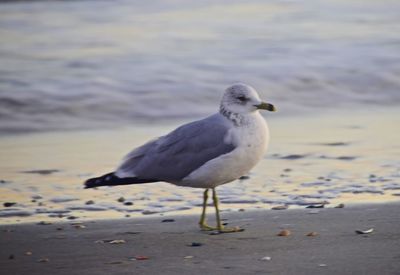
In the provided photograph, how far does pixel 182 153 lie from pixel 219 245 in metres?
0.84

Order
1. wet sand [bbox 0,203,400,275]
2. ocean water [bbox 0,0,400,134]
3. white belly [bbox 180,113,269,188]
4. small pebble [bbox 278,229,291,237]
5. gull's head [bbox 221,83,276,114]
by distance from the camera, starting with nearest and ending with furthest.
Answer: wet sand [bbox 0,203,400,275], small pebble [bbox 278,229,291,237], white belly [bbox 180,113,269,188], gull's head [bbox 221,83,276,114], ocean water [bbox 0,0,400,134]

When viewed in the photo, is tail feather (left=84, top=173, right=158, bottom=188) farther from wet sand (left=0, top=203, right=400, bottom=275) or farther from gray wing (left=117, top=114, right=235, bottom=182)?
wet sand (left=0, top=203, right=400, bottom=275)

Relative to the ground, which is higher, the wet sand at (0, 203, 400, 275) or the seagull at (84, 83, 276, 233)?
the seagull at (84, 83, 276, 233)

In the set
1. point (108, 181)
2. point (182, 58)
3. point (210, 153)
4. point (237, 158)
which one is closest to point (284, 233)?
point (237, 158)

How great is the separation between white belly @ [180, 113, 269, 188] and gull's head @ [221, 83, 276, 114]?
0.09 meters

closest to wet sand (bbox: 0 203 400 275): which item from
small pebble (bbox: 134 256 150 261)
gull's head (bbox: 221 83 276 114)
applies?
small pebble (bbox: 134 256 150 261)

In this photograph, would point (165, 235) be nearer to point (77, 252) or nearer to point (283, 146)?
point (77, 252)

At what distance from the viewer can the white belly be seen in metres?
6.51

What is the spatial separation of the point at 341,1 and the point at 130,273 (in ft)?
47.5

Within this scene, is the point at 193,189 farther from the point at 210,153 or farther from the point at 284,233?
the point at 284,233

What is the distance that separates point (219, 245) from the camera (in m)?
6.03

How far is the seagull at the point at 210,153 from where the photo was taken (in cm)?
653

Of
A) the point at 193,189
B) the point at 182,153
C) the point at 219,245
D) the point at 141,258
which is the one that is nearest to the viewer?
the point at 141,258

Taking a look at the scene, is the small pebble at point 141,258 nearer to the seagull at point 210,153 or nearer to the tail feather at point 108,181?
the seagull at point 210,153
